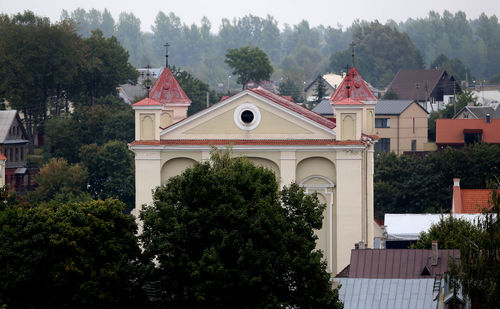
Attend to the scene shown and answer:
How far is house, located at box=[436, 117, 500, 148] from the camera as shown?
113 m

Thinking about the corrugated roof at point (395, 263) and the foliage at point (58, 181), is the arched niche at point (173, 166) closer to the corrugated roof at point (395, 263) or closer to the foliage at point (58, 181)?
the corrugated roof at point (395, 263)

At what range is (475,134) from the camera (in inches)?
4471

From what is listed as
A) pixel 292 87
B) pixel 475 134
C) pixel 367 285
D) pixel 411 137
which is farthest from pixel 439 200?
pixel 292 87

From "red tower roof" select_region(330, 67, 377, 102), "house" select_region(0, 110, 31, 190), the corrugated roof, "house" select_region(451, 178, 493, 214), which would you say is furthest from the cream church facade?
"house" select_region(0, 110, 31, 190)

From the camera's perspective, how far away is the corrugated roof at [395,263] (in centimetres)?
4566

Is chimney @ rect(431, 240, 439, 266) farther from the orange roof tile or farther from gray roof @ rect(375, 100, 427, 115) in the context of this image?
gray roof @ rect(375, 100, 427, 115)

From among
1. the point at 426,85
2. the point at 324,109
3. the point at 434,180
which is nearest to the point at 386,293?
the point at 434,180

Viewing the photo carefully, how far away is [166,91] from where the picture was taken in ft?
213

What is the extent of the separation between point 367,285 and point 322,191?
13132mm

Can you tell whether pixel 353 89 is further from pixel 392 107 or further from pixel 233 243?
pixel 392 107

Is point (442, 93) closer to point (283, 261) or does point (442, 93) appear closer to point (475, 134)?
point (475, 134)

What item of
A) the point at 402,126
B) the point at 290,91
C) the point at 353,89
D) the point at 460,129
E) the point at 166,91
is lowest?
the point at 166,91

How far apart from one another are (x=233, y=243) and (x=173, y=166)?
16.0 metres

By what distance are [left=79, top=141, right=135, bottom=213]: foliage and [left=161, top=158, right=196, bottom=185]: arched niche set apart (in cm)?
3792
